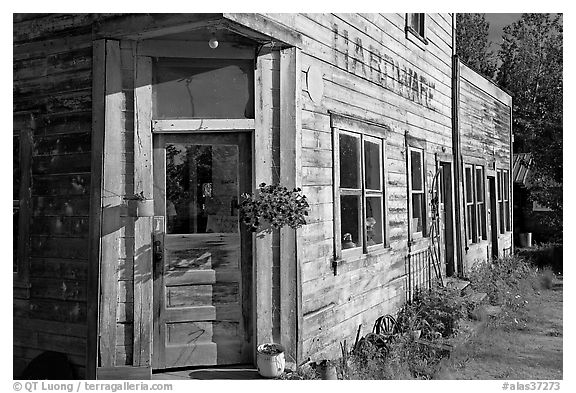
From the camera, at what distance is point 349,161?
631 centimetres

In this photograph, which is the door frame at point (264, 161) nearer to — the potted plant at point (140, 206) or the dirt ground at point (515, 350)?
the potted plant at point (140, 206)

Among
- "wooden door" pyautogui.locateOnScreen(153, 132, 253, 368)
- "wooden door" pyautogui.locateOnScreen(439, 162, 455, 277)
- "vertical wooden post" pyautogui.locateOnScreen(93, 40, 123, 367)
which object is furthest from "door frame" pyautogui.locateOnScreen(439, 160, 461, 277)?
"vertical wooden post" pyautogui.locateOnScreen(93, 40, 123, 367)

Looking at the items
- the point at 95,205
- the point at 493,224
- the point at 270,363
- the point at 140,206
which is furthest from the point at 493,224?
the point at 95,205

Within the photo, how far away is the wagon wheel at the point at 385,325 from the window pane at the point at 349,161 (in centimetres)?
178

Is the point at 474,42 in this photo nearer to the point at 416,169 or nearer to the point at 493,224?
the point at 493,224

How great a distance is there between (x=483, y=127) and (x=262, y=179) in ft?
27.8

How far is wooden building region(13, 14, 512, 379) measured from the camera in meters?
4.77

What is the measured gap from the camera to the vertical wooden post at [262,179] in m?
4.93

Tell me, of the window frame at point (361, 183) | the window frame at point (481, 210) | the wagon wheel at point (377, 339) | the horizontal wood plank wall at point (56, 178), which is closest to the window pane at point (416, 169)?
the window frame at point (361, 183)

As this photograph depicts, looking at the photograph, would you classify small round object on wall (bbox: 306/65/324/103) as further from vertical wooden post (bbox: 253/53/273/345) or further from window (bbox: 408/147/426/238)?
window (bbox: 408/147/426/238)

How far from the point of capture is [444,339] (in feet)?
22.1

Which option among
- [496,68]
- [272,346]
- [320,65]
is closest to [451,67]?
[320,65]

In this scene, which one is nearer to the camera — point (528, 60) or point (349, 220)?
point (349, 220)
